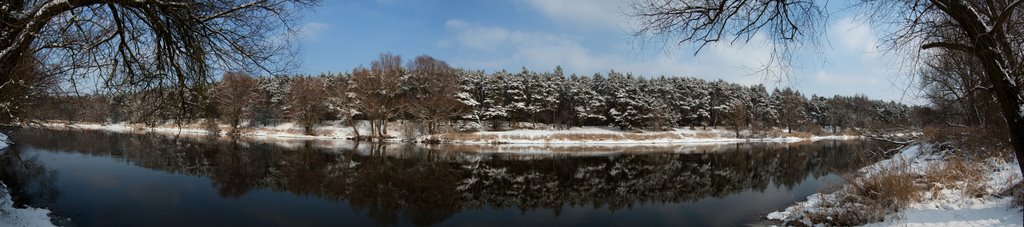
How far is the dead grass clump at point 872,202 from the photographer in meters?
8.23

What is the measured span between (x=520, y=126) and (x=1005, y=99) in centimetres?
4667

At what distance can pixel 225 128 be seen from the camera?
52.5 meters

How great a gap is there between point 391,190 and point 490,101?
1353 inches

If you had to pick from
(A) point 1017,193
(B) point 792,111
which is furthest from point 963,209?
(B) point 792,111

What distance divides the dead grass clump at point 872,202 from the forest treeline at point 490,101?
3408 centimetres

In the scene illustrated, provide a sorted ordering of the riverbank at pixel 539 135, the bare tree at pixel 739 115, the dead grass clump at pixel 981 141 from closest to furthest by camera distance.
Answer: the dead grass clump at pixel 981 141 → the riverbank at pixel 539 135 → the bare tree at pixel 739 115

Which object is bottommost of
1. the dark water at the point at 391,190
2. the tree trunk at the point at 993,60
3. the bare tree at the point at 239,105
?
the dark water at the point at 391,190

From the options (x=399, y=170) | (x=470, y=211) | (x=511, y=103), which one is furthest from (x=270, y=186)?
(x=511, y=103)

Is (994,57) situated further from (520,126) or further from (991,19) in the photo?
(520,126)

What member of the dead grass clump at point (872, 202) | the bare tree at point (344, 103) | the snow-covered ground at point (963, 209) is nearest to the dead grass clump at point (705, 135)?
the bare tree at point (344, 103)

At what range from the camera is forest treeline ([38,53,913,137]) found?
147 ft

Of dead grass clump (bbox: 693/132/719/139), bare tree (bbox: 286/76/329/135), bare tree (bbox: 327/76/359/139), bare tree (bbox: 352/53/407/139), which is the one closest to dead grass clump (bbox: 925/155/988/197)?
bare tree (bbox: 352/53/407/139)

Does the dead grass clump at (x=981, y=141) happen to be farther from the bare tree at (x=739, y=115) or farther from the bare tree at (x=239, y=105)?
the bare tree at (x=239, y=105)

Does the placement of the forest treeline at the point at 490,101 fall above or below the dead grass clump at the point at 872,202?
above
